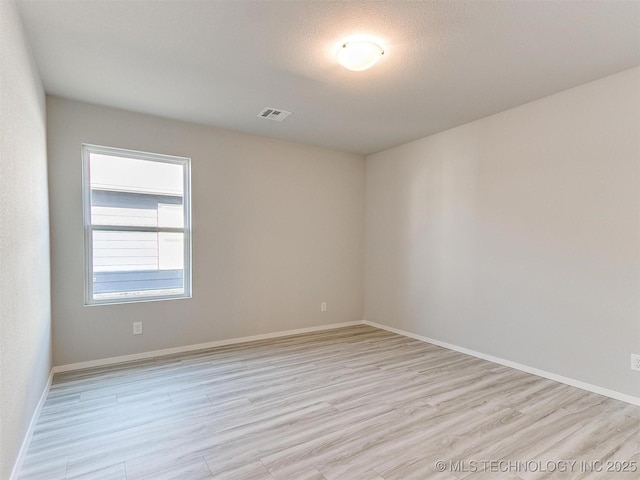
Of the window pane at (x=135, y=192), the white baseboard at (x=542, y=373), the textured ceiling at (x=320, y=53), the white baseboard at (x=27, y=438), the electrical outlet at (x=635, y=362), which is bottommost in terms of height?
the white baseboard at (x=542, y=373)

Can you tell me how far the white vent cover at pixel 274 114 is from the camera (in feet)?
11.1

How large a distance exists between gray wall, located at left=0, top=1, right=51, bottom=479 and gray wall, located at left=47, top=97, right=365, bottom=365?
21.5 inches

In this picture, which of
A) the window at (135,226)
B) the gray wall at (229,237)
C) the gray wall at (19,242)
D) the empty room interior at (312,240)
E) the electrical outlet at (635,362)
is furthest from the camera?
the window at (135,226)

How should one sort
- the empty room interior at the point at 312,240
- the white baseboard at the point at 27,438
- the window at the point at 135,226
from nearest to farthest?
the white baseboard at the point at 27,438 → the empty room interior at the point at 312,240 → the window at the point at 135,226

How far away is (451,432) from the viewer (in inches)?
83.9

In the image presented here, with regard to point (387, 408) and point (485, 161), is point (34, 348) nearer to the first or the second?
point (387, 408)

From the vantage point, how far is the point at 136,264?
A: 3.55 m

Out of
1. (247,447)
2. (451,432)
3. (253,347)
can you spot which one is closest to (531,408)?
(451,432)

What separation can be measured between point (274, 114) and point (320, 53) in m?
1.23

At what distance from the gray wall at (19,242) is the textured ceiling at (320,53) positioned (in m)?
0.38

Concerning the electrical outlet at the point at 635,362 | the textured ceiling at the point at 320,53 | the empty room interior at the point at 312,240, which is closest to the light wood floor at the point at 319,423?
the empty room interior at the point at 312,240

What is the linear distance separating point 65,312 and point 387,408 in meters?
3.03

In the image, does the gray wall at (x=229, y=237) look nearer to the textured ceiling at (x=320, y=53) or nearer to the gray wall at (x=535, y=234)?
the textured ceiling at (x=320, y=53)

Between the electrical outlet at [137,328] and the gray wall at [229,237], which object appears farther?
the electrical outlet at [137,328]
